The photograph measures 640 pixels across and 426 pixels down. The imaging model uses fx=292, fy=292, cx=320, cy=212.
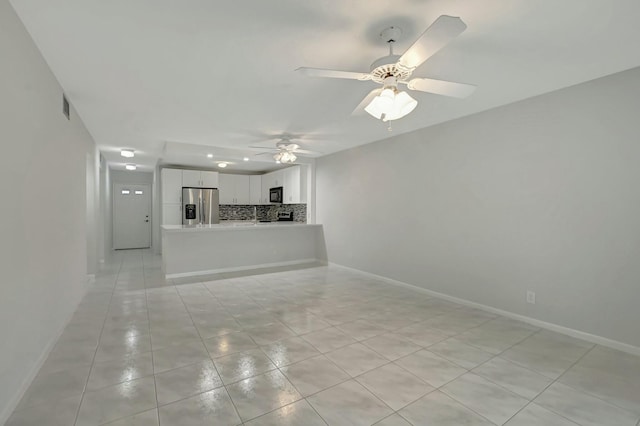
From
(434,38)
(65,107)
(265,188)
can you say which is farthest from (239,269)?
(434,38)

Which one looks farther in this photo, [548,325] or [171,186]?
[171,186]

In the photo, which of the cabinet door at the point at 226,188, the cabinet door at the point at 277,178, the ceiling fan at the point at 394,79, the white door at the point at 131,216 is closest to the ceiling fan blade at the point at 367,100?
the ceiling fan at the point at 394,79

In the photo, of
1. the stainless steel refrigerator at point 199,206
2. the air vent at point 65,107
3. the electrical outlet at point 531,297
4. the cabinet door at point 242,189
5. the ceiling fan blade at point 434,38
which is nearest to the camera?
the ceiling fan blade at point 434,38

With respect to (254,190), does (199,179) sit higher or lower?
higher

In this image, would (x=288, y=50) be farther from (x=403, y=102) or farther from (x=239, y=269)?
(x=239, y=269)

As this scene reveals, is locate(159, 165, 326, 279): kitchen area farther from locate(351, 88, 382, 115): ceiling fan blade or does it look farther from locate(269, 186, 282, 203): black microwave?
locate(351, 88, 382, 115): ceiling fan blade

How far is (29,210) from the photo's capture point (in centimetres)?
201

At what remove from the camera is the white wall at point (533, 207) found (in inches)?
101

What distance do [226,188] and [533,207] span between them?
694 centimetres

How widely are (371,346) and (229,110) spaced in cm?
296

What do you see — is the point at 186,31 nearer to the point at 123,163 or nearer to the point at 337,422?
the point at 337,422

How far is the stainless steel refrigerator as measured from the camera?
7062 mm

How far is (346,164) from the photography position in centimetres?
575

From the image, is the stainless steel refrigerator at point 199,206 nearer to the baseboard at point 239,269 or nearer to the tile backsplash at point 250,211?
the tile backsplash at point 250,211
